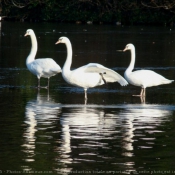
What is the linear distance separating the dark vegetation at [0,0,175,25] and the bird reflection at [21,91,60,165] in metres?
46.8

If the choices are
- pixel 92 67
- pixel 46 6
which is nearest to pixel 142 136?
pixel 92 67

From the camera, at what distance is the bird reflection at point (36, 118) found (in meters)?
10.8

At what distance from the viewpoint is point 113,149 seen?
35.2 feet

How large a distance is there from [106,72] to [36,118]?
3033 millimetres

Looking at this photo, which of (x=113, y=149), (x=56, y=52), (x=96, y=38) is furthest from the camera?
(x=96, y=38)

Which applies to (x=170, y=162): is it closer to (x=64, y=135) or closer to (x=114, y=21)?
(x=64, y=135)

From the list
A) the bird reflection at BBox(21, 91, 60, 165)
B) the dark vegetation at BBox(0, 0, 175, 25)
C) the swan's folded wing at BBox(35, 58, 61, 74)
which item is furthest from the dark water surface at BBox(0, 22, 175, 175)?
the dark vegetation at BBox(0, 0, 175, 25)

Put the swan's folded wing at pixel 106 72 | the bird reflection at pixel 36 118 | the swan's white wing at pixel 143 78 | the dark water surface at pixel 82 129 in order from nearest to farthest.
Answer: the dark water surface at pixel 82 129, the bird reflection at pixel 36 118, the swan's folded wing at pixel 106 72, the swan's white wing at pixel 143 78

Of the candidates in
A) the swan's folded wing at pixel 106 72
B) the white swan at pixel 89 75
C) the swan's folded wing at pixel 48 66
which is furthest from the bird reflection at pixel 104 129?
the swan's folded wing at pixel 48 66

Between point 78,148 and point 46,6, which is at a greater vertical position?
point 46,6

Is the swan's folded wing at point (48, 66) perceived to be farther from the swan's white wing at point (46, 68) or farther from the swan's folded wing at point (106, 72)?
the swan's folded wing at point (106, 72)

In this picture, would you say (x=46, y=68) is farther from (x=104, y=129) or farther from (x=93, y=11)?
(x=93, y=11)

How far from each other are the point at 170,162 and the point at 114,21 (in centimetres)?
5632

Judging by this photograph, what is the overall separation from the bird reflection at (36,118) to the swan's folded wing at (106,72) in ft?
3.24
